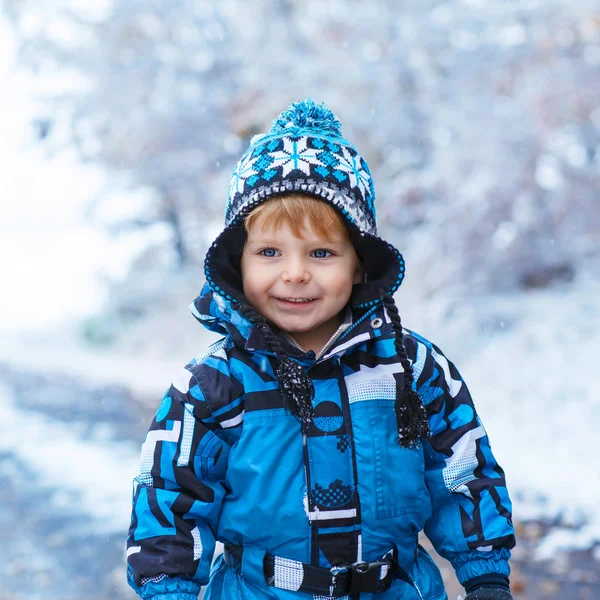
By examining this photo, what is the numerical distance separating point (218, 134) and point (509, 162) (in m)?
2.84

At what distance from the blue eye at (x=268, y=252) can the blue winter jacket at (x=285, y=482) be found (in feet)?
0.49

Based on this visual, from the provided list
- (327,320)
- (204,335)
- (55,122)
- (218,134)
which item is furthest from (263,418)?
(55,122)

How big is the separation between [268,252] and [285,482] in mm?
530

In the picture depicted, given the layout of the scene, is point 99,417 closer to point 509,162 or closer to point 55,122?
point 55,122

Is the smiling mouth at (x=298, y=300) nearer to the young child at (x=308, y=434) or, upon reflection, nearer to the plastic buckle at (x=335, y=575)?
the young child at (x=308, y=434)

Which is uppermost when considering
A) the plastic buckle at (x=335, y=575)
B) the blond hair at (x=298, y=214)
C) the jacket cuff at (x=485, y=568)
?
the blond hair at (x=298, y=214)

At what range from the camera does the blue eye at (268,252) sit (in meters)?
1.78

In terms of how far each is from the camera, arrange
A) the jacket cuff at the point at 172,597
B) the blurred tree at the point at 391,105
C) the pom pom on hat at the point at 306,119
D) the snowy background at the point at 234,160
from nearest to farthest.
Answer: the jacket cuff at the point at 172,597 < the pom pom on hat at the point at 306,119 < the snowy background at the point at 234,160 < the blurred tree at the point at 391,105

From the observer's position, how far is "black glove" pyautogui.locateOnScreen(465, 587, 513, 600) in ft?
5.68

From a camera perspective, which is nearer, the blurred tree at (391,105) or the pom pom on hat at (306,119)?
the pom pom on hat at (306,119)

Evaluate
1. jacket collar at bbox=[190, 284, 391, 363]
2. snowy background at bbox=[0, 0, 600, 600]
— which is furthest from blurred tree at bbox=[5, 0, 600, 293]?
jacket collar at bbox=[190, 284, 391, 363]

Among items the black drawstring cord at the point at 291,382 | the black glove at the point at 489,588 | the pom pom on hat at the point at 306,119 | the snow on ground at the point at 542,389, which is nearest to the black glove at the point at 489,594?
the black glove at the point at 489,588

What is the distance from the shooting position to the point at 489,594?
5.69 ft

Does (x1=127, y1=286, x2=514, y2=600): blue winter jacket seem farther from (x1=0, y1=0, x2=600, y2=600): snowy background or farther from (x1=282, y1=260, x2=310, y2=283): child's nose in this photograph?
(x1=0, y1=0, x2=600, y2=600): snowy background
